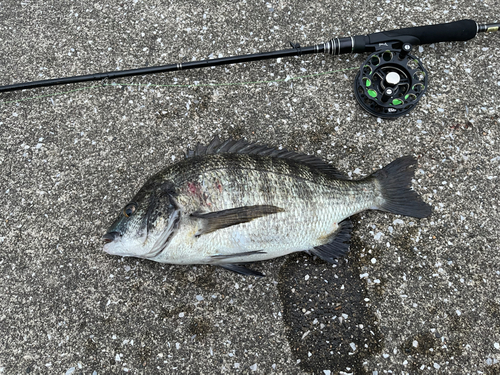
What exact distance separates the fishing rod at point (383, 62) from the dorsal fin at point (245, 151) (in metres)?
0.70

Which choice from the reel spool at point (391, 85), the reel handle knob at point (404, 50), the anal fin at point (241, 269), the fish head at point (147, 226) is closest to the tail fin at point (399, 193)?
the reel spool at point (391, 85)

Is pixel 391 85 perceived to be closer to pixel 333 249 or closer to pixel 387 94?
pixel 387 94

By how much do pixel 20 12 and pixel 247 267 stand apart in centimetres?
319

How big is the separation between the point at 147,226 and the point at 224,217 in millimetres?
485

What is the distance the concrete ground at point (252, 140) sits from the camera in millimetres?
2191

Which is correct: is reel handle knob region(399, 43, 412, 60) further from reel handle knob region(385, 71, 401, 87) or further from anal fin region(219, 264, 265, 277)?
anal fin region(219, 264, 265, 277)

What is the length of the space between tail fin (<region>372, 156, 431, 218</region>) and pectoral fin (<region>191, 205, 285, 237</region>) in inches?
37.9

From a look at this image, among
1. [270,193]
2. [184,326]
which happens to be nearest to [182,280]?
[184,326]

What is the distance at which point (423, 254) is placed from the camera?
7.69ft

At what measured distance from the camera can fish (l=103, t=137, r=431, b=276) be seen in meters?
1.98

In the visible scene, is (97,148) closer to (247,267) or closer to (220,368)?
(247,267)

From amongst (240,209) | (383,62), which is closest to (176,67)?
(240,209)

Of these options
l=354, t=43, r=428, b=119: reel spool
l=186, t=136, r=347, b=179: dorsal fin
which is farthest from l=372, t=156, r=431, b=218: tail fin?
l=354, t=43, r=428, b=119: reel spool

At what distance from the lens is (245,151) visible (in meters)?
2.27
